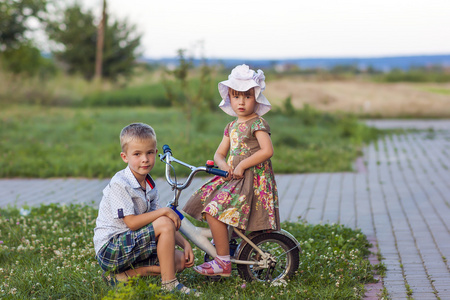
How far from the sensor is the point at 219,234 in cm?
404

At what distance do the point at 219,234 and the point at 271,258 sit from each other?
1.40 ft

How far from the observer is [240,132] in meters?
4.14

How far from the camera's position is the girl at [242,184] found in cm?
400

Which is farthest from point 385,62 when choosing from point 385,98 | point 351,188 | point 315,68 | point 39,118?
point 351,188

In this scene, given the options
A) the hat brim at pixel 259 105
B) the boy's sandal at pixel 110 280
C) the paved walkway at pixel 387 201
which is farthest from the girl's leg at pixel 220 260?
the paved walkway at pixel 387 201

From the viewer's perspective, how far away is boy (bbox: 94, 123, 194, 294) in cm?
380

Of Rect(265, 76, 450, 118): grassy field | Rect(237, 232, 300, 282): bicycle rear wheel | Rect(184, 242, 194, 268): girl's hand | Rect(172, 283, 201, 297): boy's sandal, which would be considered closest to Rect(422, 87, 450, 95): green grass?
Rect(265, 76, 450, 118): grassy field

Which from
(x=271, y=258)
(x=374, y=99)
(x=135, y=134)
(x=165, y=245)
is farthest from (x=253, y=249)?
(x=374, y=99)

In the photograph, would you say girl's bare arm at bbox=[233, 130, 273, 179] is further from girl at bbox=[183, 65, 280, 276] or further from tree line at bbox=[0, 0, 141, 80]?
tree line at bbox=[0, 0, 141, 80]

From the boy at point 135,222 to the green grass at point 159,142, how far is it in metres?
5.22

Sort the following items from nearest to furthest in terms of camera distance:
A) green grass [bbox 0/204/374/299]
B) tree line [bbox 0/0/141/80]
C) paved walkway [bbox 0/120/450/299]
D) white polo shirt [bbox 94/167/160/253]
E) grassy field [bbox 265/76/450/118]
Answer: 1. white polo shirt [bbox 94/167/160/253]
2. green grass [bbox 0/204/374/299]
3. paved walkway [bbox 0/120/450/299]
4. grassy field [bbox 265/76/450/118]
5. tree line [bbox 0/0/141/80]

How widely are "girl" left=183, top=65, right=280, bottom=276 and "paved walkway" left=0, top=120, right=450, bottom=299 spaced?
116 centimetres

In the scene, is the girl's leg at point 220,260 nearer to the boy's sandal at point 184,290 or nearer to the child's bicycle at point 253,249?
the child's bicycle at point 253,249

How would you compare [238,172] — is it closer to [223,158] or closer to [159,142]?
[223,158]
